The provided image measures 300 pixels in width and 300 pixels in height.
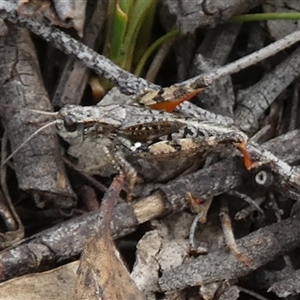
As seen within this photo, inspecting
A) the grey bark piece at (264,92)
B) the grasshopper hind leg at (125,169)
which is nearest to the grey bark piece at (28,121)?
the grasshopper hind leg at (125,169)

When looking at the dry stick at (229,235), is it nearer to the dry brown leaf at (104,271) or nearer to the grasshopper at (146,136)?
the grasshopper at (146,136)

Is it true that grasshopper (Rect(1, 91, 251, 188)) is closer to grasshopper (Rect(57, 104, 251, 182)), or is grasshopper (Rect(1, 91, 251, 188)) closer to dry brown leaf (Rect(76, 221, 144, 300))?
grasshopper (Rect(57, 104, 251, 182))

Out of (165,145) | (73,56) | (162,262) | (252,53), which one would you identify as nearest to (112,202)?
(162,262)

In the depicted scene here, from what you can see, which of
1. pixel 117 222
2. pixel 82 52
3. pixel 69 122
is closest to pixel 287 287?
pixel 117 222

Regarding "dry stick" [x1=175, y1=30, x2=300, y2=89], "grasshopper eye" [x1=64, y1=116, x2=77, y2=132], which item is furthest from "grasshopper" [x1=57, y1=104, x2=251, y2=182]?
"dry stick" [x1=175, y1=30, x2=300, y2=89]

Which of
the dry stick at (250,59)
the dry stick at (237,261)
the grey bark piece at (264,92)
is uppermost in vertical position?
the dry stick at (250,59)

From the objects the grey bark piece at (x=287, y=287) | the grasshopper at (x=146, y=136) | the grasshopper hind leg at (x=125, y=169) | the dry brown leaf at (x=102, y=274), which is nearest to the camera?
the dry brown leaf at (x=102, y=274)

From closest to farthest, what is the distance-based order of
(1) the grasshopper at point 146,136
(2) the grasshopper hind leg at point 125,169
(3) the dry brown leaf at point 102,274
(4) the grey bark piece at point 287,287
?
1. (3) the dry brown leaf at point 102,274
2. (4) the grey bark piece at point 287,287
3. (2) the grasshopper hind leg at point 125,169
4. (1) the grasshopper at point 146,136
